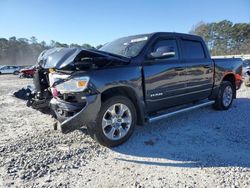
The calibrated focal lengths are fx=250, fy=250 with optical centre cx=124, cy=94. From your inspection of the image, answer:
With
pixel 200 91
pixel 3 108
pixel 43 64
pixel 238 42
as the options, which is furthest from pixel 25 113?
pixel 238 42

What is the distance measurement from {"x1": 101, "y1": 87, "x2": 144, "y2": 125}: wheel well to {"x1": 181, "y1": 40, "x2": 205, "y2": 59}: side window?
5.78ft

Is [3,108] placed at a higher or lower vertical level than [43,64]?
lower

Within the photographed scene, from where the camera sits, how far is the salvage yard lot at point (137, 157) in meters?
3.14

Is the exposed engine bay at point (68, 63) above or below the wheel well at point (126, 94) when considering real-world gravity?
above

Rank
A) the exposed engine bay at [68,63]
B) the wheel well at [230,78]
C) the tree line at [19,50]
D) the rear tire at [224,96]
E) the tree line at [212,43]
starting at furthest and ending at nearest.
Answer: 1. the tree line at [19,50]
2. the tree line at [212,43]
3. the wheel well at [230,78]
4. the rear tire at [224,96]
5. the exposed engine bay at [68,63]

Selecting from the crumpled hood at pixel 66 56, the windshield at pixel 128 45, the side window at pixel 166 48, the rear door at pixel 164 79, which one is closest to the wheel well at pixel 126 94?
the rear door at pixel 164 79

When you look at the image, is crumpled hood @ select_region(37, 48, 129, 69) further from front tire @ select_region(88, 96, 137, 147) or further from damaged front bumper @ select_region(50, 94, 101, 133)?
front tire @ select_region(88, 96, 137, 147)

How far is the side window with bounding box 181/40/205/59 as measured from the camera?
18.4ft

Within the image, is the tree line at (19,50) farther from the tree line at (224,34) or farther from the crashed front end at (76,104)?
the crashed front end at (76,104)

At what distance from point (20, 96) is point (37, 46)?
283ft

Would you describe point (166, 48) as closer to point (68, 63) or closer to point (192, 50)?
point (192, 50)

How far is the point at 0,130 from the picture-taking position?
5.21 meters

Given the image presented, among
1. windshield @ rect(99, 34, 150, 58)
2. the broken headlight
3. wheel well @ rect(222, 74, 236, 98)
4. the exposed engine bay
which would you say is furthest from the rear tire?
the broken headlight

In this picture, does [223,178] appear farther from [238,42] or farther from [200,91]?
[238,42]
